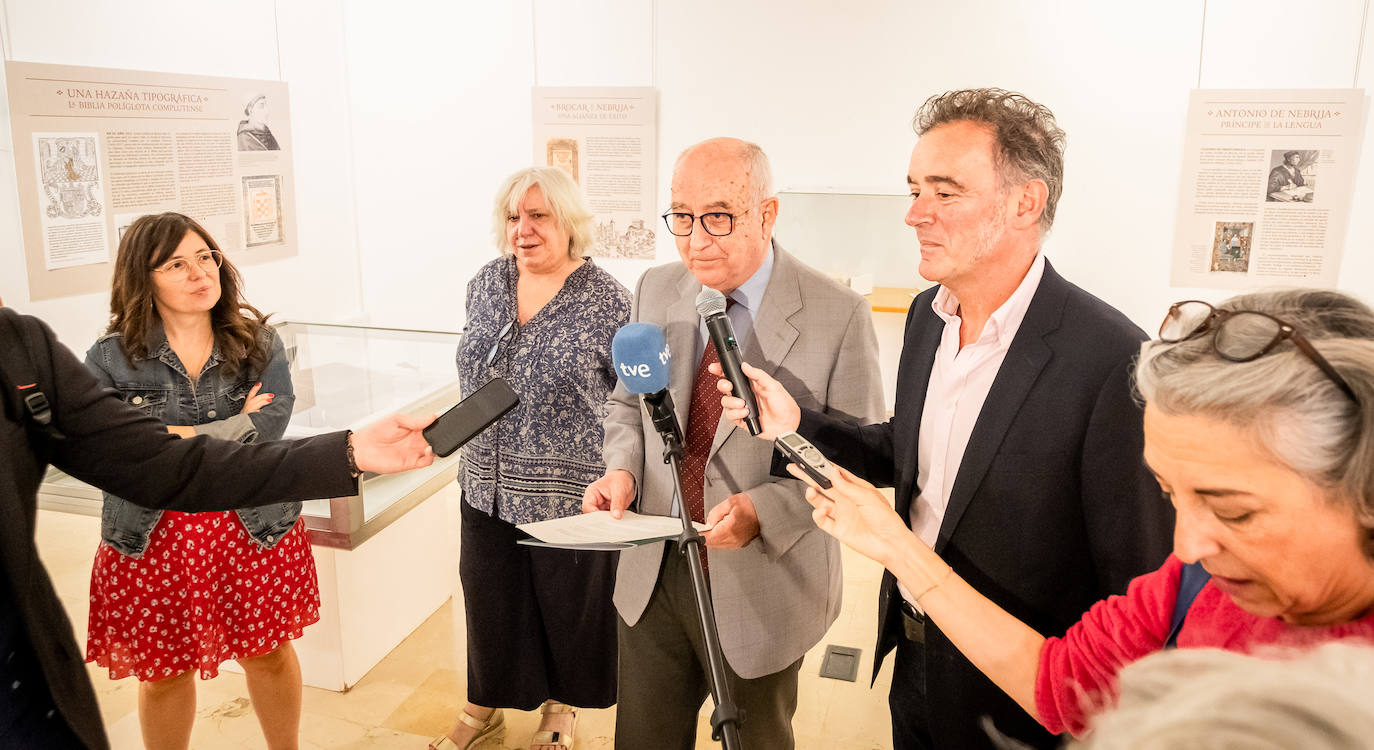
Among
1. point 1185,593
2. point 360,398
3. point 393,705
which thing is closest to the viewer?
point 1185,593

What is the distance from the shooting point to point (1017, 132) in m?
1.65

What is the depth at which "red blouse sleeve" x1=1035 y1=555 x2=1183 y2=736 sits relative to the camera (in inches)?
45.6

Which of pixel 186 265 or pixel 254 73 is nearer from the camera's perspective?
pixel 186 265

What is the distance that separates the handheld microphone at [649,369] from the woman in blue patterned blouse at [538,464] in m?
0.92

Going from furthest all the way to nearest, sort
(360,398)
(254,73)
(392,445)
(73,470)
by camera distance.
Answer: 1. (254,73)
2. (360,398)
3. (392,445)
4. (73,470)

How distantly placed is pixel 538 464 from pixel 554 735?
1019 mm

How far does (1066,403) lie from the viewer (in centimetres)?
148

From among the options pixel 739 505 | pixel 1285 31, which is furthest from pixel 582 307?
pixel 1285 31

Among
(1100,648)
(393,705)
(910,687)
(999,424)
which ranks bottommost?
(393,705)

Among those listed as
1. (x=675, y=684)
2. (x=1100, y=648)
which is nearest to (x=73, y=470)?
(x=675, y=684)

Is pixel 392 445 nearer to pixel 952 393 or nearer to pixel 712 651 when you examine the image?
pixel 712 651

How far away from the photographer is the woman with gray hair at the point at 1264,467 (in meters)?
0.87

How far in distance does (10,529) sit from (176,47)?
3.89 meters

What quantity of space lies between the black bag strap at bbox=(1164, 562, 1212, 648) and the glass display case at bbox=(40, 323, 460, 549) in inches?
109
